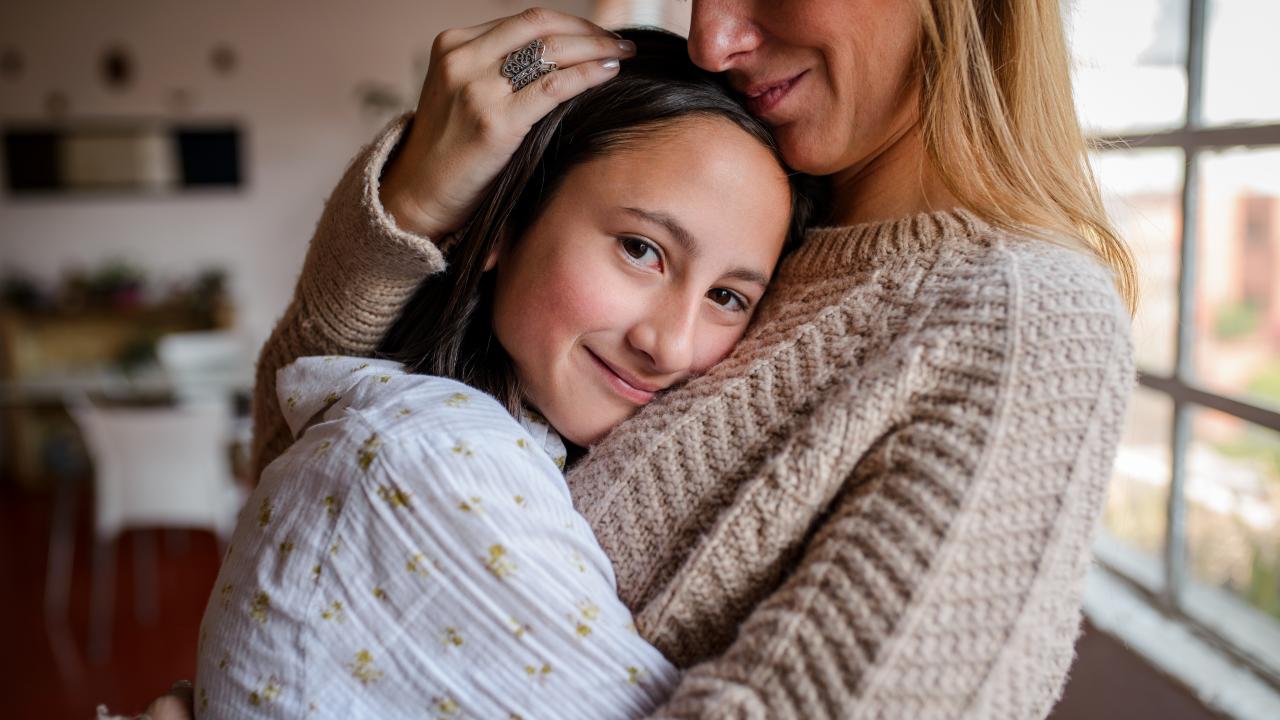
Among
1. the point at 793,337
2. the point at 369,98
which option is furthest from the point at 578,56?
the point at 369,98

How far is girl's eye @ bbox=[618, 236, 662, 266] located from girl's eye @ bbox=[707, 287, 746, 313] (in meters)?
0.09

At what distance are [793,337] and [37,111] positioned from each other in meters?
7.80

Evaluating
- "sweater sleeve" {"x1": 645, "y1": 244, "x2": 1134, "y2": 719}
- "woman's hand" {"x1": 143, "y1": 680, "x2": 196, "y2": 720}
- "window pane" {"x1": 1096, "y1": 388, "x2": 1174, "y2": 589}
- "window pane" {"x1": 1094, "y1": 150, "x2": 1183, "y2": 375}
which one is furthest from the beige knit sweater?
"window pane" {"x1": 1096, "y1": 388, "x2": 1174, "y2": 589}

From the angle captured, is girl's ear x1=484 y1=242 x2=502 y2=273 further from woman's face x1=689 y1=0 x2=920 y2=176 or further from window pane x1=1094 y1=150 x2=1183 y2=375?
window pane x1=1094 y1=150 x2=1183 y2=375

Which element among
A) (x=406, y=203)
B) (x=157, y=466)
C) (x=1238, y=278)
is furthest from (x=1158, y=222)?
(x=157, y=466)

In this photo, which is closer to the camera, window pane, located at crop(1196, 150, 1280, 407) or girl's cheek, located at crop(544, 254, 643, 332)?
girl's cheek, located at crop(544, 254, 643, 332)

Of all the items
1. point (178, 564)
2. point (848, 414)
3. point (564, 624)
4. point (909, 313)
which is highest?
point (909, 313)

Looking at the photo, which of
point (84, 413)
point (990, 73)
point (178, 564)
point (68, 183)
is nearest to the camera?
point (990, 73)

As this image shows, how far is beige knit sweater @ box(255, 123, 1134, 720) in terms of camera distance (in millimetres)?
693

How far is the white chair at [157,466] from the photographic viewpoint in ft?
11.6

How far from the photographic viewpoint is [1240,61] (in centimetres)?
132

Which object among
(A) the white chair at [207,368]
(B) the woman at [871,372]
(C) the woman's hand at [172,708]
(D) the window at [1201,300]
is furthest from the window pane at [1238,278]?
(A) the white chair at [207,368]

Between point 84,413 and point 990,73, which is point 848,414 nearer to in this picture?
point 990,73

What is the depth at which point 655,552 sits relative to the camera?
2.83 ft
